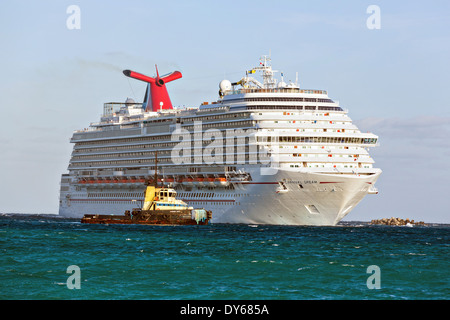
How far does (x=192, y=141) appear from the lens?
109812 millimetres

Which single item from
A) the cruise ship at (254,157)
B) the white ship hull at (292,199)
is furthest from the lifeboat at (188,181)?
the white ship hull at (292,199)

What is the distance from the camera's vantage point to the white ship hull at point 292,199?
292 feet

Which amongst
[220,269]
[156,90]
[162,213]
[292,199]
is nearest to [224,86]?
[162,213]

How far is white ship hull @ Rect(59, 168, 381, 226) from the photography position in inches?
3509

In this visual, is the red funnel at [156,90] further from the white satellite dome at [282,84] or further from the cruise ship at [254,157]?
the white satellite dome at [282,84]

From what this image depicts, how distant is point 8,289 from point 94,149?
96575 mm

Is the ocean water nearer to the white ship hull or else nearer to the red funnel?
the white ship hull

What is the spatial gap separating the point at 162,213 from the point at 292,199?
1944cm

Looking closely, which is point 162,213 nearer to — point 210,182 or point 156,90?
point 210,182

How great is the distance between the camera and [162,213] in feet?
332

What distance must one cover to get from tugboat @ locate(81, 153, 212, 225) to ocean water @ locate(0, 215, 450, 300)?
29.1 m

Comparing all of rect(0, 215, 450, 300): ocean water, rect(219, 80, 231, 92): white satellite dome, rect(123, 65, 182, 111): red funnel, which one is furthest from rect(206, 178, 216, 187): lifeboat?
rect(123, 65, 182, 111): red funnel

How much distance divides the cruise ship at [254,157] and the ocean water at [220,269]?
2081 cm
